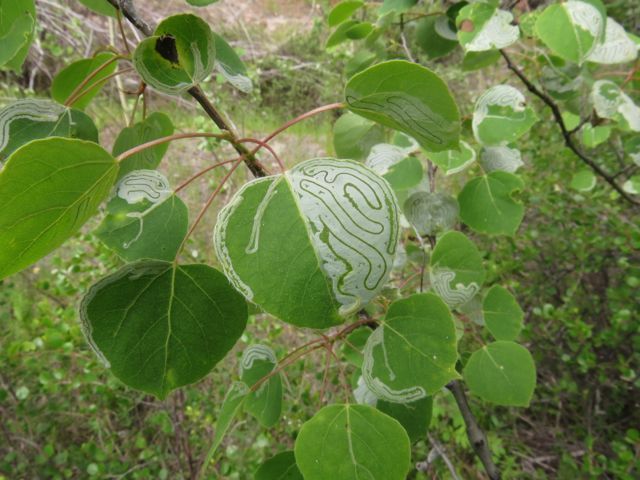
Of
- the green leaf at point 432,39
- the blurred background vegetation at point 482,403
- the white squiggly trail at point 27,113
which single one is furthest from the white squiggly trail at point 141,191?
the blurred background vegetation at point 482,403

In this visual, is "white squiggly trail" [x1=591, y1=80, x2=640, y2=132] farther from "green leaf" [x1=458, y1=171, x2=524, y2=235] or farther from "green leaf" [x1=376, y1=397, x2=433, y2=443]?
"green leaf" [x1=376, y1=397, x2=433, y2=443]

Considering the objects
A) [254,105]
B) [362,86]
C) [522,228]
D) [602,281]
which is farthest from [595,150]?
[254,105]

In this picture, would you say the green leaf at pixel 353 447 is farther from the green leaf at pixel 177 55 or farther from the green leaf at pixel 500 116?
the green leaf at pixel 500 116

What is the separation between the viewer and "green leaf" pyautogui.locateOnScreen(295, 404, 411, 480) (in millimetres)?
387

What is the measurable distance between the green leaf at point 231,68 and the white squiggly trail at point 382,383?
315 mm

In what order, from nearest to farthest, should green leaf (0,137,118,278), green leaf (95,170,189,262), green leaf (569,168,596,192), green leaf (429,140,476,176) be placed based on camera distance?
green leaf (0,137,118,278) < green leaf (95,170,189,262) < green leaf (429,140,476,176) < green leaf (569,168,596,192)

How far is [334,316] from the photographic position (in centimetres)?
27

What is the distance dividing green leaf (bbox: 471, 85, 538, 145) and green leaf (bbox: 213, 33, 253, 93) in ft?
1.25

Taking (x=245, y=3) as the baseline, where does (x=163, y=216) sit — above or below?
above

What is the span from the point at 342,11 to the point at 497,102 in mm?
398

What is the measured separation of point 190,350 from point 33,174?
0.19m

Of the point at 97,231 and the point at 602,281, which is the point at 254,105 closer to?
the point at 602,281

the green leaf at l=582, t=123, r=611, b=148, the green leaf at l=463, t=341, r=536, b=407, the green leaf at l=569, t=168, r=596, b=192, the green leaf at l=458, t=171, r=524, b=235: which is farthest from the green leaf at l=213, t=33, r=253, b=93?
the green leaf at l=569, t=168, r=596, b=192

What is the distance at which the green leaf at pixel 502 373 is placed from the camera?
0.60 m
